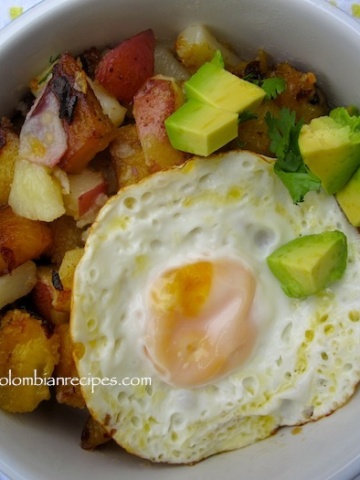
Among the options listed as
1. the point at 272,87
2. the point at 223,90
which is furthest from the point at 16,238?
the point at 272,87

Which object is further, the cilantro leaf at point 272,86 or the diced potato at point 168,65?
the diced potato at point 168,65

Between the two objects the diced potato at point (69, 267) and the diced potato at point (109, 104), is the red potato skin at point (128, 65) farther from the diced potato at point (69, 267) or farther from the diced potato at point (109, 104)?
the diced potato at point (69, 267)

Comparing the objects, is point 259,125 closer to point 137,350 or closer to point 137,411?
point 137,350

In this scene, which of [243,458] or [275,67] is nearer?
[243,458]

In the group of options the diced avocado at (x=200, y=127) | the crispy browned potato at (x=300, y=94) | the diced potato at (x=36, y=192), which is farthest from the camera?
the crispy browned potato at (x=300, y=94)

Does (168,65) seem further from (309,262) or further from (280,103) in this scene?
(309,262)

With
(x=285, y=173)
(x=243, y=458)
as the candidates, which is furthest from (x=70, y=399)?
(x=285, y=173)

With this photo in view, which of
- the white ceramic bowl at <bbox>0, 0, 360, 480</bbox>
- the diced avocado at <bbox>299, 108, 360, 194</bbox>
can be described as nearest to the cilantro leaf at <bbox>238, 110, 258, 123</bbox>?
the diced avocado at <bbox>299, 108, 360, 194</bbox>

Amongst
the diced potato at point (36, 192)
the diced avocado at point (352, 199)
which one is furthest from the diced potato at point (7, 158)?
the diced avocado at point (352, 199)
